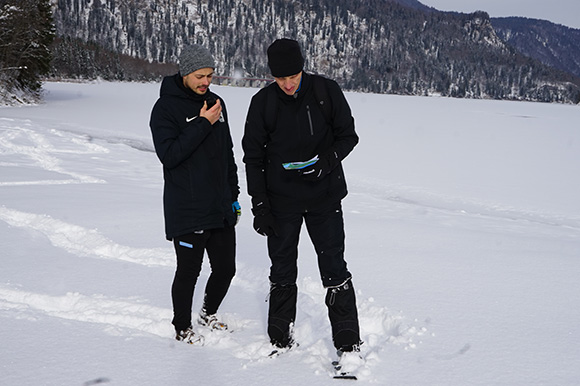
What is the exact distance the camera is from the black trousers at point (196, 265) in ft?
8.59

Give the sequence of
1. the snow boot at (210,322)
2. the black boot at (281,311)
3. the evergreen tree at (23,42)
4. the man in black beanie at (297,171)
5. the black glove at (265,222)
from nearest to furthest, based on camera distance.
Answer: the man in black beanie at (297,171) → the black glove at (265,222) → the black boot at (281,311) → the snow boot at (210,322) → the evergreen tree at (23,42)

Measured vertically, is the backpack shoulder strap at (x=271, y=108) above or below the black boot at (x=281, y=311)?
above

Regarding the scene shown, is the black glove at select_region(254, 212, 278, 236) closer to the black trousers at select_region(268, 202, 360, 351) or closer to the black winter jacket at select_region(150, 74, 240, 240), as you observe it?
the black trousers at select_region(268, 202, 360, 351)

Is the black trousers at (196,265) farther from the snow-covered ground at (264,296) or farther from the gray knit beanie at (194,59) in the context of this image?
the gray knit beanie at (194,59)

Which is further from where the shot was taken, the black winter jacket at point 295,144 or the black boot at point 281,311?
the black boot at point 281,311

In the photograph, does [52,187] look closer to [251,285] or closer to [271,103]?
[251,285]

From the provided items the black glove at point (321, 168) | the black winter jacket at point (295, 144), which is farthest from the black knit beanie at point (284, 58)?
the black glove at point (321, 168)

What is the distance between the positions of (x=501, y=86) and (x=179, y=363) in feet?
645

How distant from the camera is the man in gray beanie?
2.46 metres

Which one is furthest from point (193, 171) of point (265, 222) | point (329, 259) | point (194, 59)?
point (329, 259)

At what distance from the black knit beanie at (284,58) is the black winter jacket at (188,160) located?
0.48 metres

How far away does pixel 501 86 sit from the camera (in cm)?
17638

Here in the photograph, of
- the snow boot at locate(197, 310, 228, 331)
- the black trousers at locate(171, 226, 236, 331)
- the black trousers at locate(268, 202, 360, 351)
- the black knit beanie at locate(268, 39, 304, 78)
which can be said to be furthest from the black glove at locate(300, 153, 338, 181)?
the snow boot at locate(197, 310, 228, 331)

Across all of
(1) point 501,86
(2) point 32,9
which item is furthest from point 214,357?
(1) point 501,86
